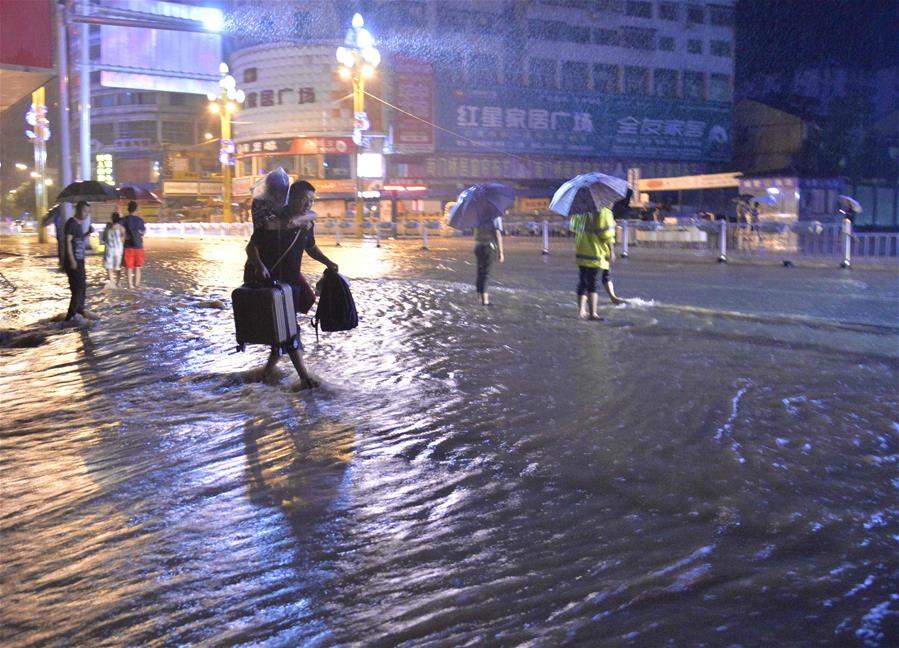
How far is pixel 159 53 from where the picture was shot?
2566cm

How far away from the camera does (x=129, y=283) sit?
16203 millimetres

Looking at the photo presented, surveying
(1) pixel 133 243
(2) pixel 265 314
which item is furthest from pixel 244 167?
(2) pixel 265 314

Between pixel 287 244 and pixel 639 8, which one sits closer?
pixel 287 244

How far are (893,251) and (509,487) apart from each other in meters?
22.2

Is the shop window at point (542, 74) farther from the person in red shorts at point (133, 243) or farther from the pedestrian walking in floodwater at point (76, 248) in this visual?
the pedestrian walking in floodwater at point (76, 248)

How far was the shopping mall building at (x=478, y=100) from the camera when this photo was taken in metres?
61.0

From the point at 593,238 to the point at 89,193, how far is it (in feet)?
24.5

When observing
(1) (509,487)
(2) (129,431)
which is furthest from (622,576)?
(2) (129,431)

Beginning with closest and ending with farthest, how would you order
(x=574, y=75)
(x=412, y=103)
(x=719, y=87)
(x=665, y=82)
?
(x=412, y=103) → (x=574, y=75) → (x=665, y=82) → (x=719, y=87)

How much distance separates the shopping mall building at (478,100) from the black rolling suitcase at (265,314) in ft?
168

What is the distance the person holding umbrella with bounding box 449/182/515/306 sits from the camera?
41.2ft

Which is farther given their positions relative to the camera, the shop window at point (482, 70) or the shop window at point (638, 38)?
the shop window at point (638, 38)

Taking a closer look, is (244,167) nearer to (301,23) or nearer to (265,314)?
(301,23)

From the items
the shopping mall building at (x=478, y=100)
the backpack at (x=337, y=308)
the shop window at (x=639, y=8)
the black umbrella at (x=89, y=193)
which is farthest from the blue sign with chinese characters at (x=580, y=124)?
the backpack at (x=337, y=308)
